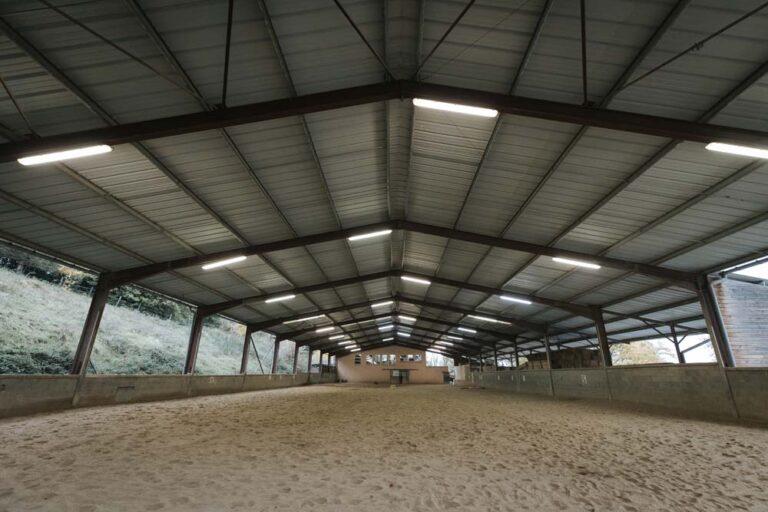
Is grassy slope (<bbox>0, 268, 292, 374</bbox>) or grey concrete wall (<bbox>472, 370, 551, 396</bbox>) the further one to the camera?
grey concrete wall (<bbox>472, 370, 551, 396</bbox>)

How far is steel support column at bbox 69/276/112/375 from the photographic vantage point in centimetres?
1167

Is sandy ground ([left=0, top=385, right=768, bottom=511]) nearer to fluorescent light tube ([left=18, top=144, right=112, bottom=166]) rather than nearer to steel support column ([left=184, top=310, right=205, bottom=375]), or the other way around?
fluorescent light tube ([left=18, top=144, right=112, bottom=166])

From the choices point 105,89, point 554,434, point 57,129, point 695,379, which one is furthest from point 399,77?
point 695,379

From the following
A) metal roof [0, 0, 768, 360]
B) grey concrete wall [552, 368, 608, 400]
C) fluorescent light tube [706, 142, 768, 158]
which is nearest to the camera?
metal roof [0, 0, 768, 360]

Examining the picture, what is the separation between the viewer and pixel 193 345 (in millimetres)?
17828

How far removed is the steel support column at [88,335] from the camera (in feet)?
38.3

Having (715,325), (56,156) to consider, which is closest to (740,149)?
(715,325)

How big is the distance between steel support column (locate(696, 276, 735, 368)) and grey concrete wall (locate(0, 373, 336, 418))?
21.4 metres

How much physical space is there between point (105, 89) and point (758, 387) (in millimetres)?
17859

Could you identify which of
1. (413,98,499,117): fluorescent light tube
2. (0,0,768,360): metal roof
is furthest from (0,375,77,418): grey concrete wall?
(413,98,499,117): fluorescent light tube

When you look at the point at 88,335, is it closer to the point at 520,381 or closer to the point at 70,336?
the point at 70,336

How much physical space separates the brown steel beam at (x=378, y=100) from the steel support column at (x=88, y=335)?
25.3 feet

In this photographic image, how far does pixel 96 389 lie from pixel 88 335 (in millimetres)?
2100

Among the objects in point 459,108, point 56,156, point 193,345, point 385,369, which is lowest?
point 385,369
